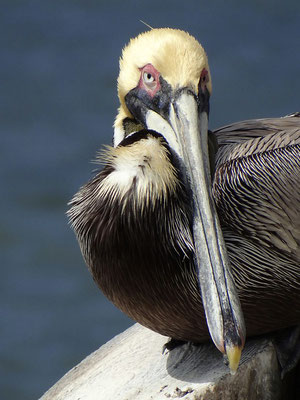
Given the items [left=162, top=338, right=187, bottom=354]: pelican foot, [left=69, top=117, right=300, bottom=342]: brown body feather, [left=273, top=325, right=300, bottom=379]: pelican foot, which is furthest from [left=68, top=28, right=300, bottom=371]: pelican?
[left=162, top=338, right=187, bottom=354]: pelican foot

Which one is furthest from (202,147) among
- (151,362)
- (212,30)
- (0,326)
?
(212,30)

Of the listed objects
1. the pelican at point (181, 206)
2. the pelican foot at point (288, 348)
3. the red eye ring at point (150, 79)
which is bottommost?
the pelican foot at point (288, 348)

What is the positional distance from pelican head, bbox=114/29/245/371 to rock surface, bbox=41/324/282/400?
42 cm

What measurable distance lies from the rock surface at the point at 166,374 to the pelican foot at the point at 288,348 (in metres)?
0.04

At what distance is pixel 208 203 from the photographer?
124 inches

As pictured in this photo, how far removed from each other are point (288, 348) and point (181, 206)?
670mm

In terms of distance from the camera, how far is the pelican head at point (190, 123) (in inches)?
119

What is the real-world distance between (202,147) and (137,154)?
210 millimetres

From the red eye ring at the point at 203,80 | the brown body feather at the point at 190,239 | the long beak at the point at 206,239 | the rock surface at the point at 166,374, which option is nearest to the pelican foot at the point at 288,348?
the rock surface at the point at 166,374

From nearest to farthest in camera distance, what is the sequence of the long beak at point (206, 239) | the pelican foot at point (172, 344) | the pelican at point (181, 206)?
1. the long beak at point (206, 239)
2. the pelican at point (181, 206)
3. the pelican foot at point (172, 344)

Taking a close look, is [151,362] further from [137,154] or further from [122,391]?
[137,154]

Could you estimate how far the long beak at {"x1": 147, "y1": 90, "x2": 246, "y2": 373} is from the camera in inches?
118

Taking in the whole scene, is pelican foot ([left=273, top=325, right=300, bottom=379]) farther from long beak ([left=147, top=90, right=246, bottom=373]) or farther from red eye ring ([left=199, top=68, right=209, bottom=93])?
red eye ring ([left=199, top=68, right=209, bottom=93])

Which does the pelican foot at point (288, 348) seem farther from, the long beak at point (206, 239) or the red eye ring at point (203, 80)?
the red eye ring at point (203, 80)
